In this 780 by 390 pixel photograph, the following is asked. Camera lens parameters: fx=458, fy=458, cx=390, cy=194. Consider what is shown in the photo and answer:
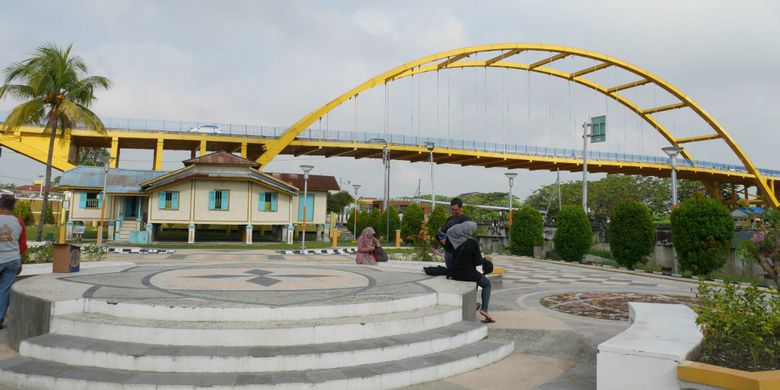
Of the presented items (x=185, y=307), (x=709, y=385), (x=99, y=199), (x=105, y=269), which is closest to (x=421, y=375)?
(x=709, y=385)

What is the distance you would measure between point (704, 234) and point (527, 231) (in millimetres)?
11031

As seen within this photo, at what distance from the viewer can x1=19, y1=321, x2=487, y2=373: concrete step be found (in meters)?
4.03

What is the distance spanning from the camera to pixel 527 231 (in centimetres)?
2612

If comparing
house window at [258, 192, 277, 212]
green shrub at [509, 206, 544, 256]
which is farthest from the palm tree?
green shrub at [509, 206, 544, 256]

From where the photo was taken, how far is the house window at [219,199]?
1105 inches

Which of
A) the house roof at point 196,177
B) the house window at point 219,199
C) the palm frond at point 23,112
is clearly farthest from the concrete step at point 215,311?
the house window at point 219,199

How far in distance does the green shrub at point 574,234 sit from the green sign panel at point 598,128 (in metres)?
8.86

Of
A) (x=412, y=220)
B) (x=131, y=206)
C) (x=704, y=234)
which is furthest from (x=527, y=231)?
(x=131, y=206)

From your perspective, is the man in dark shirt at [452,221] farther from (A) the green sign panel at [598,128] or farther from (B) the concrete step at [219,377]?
(A) the green sign panel at [598,128]

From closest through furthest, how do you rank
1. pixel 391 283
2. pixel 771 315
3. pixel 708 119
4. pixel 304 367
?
1. pixel 771 315
2. pixel 304 367
3. pixel 391 283
4. pixel 708 119

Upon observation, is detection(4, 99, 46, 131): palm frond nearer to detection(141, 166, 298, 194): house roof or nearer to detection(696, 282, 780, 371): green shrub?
detection(141, 166, 298, 194): house roof

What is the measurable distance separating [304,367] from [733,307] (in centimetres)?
382

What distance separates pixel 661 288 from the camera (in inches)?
479

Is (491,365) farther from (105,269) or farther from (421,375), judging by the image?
(105,269)
